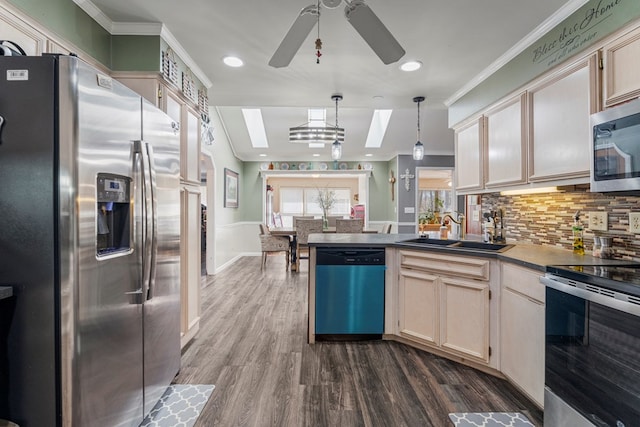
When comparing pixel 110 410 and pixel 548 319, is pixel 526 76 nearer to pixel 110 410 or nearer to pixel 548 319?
pixel 548 319

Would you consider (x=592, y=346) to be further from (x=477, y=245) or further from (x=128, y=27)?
(x=128, y=27)

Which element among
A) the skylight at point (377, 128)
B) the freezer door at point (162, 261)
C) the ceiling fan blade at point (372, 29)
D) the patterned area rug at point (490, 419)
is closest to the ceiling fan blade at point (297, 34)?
the ceiling fan blade at point (372, 29)

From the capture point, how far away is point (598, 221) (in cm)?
199

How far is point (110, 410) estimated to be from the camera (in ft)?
4.56

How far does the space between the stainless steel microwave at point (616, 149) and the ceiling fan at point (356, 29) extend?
1.03m

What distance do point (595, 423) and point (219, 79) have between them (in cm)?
351

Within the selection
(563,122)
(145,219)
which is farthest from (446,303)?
(145,219)

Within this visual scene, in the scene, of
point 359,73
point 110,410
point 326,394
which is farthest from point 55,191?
point 359,73

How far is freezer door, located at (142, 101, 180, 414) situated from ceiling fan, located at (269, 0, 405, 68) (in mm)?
812

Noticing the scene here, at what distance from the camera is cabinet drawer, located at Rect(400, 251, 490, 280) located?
7.50 ft

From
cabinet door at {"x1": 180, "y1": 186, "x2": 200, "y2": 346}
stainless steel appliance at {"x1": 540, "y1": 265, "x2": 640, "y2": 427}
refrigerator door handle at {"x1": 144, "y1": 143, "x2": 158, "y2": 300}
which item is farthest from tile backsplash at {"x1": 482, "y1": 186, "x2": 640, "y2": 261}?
cabinet door at {"x1": 180, "y1": 186, "x2": 200, "y2": 346}

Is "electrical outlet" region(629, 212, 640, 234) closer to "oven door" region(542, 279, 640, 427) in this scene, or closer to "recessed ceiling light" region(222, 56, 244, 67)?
"oven door" region(542, 279, 640, 427)

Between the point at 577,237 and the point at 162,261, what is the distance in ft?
8.71

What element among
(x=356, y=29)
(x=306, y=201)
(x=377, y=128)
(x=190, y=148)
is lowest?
(x=306, y=201)
